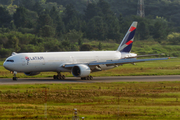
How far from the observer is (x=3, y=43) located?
313ft

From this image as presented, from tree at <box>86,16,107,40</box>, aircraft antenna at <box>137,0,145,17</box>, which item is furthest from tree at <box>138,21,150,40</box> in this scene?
aircraft antenna at <box>137,0,145,17</box>

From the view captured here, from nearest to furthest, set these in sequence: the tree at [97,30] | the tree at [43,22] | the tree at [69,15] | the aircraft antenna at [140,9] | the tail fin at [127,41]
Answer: the tail fin at [127,41] < the tree at [43,22] < the tree at [97,30] < the tree at [69,15] < the aircraft antenna at [140,9]

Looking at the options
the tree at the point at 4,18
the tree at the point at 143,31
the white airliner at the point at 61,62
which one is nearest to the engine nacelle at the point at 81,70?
the white airliner at the point at 61,62

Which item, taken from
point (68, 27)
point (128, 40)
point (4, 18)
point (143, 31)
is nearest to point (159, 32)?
point (143, 31)

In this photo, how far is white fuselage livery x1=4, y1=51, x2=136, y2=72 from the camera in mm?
40438

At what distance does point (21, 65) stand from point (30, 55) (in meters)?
1.91

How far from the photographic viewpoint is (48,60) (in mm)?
42094

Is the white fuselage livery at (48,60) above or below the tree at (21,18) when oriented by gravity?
below

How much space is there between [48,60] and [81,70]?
4.44m

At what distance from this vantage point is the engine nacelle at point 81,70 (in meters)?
→ 42.0

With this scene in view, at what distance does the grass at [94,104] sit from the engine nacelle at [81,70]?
10.00 metres

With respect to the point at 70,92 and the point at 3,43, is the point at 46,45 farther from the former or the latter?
the point at 70,92

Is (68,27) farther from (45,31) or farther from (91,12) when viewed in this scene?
(91,12)

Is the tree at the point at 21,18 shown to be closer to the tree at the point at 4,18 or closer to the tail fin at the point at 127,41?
the tree at the point at 4,18
